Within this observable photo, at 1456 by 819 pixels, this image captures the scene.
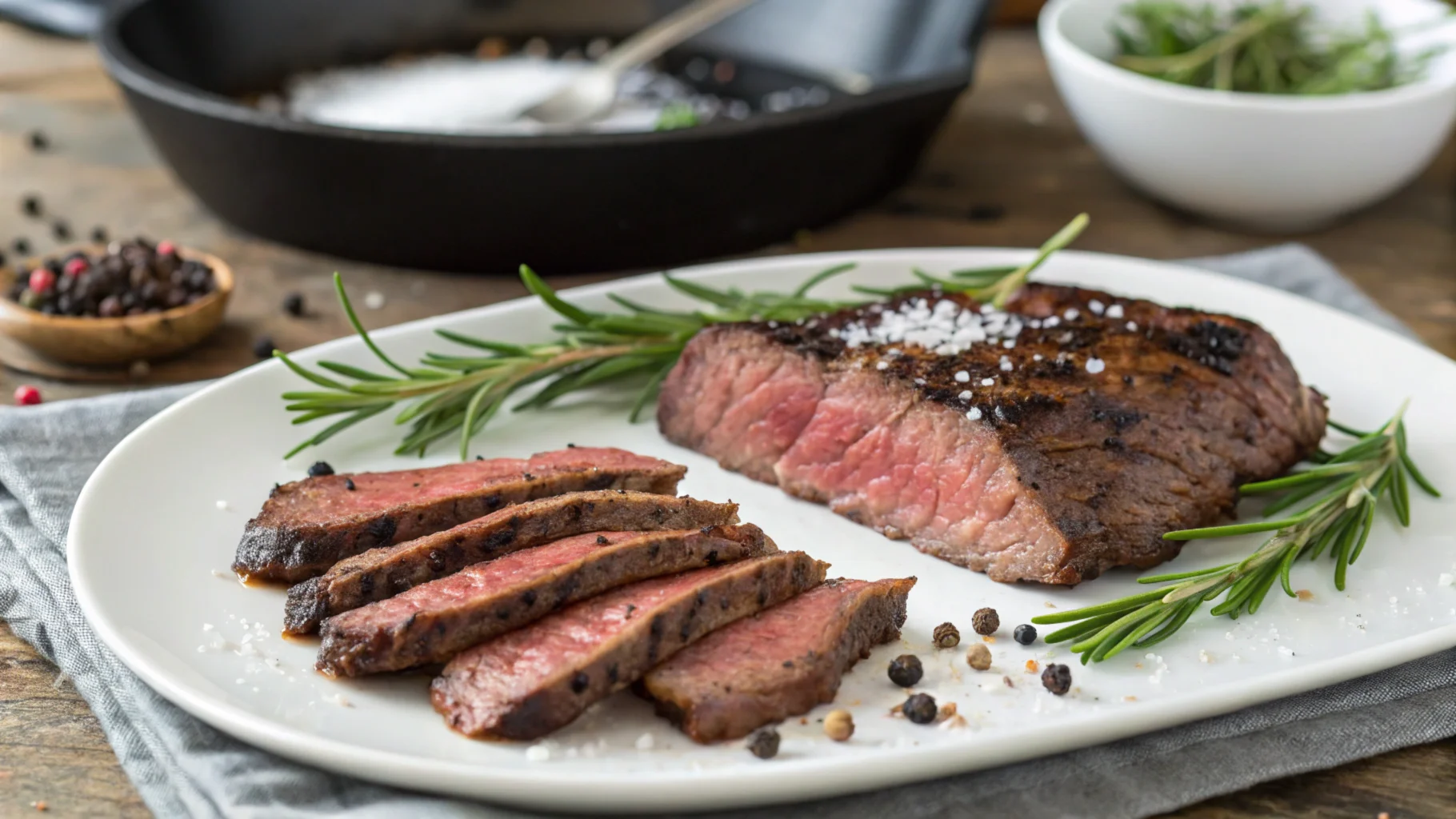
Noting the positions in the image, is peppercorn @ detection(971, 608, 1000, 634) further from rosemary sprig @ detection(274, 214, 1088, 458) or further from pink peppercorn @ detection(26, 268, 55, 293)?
pink peppercorn @ detection(26, 268, 55, 293)

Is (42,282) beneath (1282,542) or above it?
beneath

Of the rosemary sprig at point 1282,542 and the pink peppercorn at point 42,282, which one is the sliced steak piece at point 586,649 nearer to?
the rosemary sprig at point 1282,542

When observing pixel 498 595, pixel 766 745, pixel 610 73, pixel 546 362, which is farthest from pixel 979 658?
pixel 610 73

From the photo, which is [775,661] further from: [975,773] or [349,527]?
[349,527]

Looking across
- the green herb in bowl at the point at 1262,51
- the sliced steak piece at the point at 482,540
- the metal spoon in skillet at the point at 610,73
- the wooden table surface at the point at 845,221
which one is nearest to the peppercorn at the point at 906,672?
the sliced steak piece at the point at 482,540

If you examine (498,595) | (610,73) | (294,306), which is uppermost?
(498,595)

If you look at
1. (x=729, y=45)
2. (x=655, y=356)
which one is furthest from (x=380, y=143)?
(x=729, y=45)
